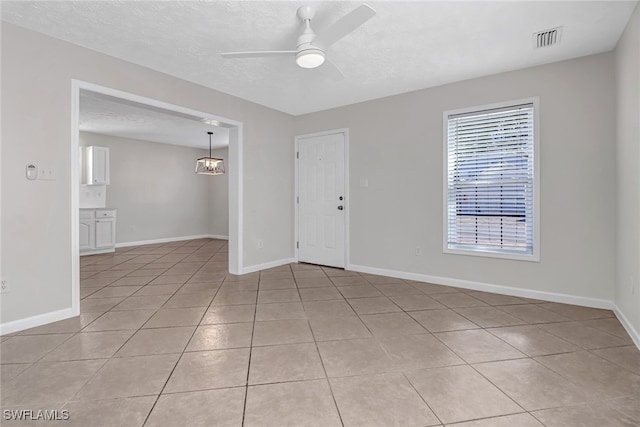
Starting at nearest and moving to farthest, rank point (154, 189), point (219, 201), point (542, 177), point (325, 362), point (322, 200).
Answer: point (325, 362)
point (542, 177)
point (322, 200)
point (154, 189)
point (219, 201)

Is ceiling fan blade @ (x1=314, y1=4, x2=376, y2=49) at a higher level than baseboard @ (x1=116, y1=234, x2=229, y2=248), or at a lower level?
higher

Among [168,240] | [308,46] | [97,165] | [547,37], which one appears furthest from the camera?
[168,240]

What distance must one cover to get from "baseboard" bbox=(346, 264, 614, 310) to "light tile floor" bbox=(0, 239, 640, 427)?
13 cm

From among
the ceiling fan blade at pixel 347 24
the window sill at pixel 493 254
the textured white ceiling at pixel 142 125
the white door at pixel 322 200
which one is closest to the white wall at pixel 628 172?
the window sill at pixel 493 254

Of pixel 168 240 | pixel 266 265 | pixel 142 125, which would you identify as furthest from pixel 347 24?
pixel 168 240

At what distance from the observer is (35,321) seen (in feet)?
8.64

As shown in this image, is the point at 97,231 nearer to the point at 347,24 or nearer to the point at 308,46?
the point at 308,46

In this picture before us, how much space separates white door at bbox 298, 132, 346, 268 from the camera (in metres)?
4.85

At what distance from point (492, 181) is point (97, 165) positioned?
7.01 meters

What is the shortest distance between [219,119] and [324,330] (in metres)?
3.01

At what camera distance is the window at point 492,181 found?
11.2ft

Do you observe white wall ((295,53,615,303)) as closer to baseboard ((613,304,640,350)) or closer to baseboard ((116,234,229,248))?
baseboard ((613,304,640,350))

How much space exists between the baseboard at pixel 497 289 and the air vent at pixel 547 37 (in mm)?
2438

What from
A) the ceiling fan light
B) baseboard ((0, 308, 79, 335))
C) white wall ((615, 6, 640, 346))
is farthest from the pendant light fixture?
white wall ((615, 6, 640, 346))
